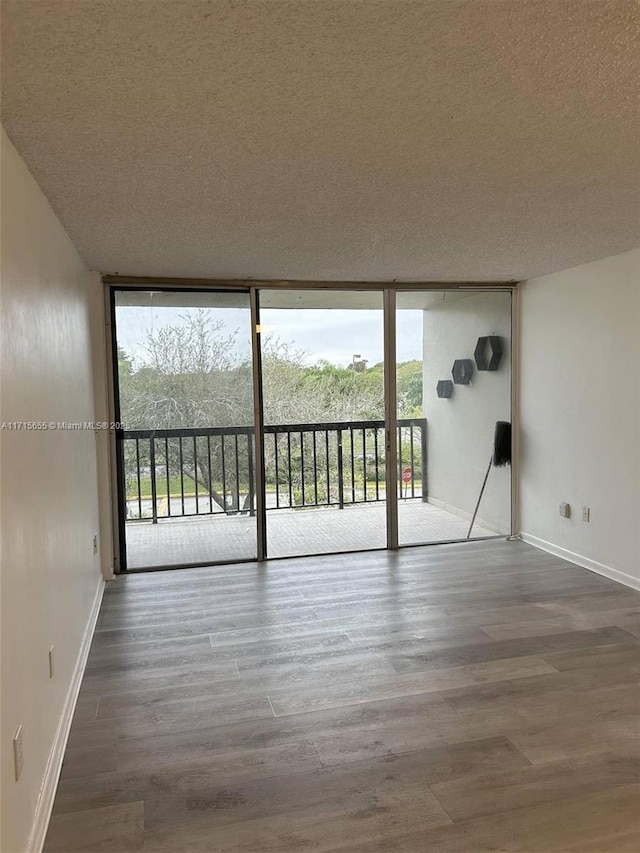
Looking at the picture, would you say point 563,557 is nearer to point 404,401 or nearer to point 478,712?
point 404,401

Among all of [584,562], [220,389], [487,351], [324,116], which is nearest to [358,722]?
[324,116]

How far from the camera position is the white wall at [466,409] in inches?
200

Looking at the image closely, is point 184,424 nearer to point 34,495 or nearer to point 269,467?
point 269,467

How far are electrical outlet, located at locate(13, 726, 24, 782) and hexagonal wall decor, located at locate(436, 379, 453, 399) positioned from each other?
13.3 feet

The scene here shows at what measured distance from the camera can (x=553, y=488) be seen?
4.83 m

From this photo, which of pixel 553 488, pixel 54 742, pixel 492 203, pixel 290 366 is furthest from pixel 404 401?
pixel 54 742

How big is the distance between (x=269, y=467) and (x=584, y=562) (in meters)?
2.50

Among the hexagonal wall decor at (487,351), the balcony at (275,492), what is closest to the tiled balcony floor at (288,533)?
the balcony at (275,492)

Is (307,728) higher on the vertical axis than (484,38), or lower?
lower

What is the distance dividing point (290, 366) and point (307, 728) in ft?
9.55

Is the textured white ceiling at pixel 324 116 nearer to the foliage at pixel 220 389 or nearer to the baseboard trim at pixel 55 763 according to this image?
the foliage at pixel 220 389

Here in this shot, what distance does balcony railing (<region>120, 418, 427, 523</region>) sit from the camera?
15.1 ft

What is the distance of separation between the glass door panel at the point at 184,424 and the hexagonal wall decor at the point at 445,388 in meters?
1.61

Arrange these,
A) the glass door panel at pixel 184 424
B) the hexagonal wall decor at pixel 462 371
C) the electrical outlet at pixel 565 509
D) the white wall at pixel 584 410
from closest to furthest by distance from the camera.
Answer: the white wall at pixel 584 410, the glass door panel at pixel 184 424, the electrical outlet at pixel 565 509, the hexagonal wall decor at pixel 462 371
